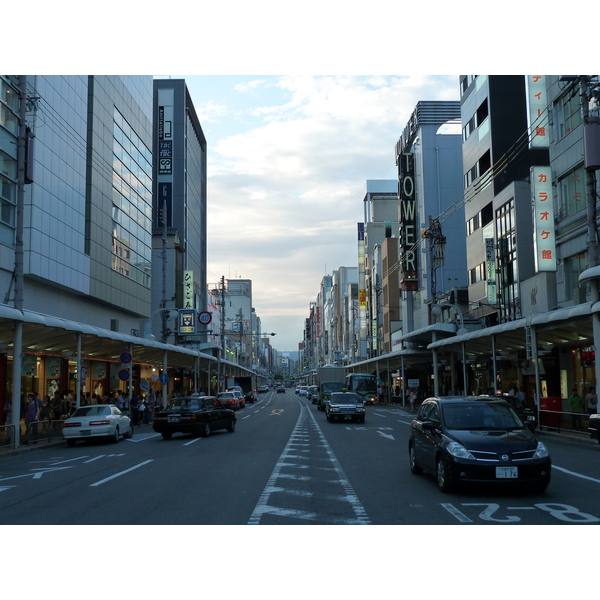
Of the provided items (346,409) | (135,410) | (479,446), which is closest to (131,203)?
(135,410)

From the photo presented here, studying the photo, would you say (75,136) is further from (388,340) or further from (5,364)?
(388,340)

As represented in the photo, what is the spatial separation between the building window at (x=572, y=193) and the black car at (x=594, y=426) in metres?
15.2

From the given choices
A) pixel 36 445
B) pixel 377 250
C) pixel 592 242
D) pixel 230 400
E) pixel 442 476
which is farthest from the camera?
pixel 377 250

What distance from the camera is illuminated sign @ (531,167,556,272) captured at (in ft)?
108

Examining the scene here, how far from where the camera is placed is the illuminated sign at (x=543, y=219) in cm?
3297

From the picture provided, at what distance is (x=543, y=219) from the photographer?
1313 inches

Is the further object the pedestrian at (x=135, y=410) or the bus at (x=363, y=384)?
the bus at (x=363, y=384)

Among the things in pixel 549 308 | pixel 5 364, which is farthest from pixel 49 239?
pixel 549 308

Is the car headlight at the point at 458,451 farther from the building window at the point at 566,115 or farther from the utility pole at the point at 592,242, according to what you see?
the building window at the point at 566,115

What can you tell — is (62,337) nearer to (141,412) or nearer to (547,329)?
(141,412)

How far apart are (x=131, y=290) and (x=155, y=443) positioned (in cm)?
2876

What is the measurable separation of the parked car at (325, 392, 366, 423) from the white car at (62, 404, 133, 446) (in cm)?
1321

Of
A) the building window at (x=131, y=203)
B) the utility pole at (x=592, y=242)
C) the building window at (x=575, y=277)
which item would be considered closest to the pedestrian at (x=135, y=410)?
the building window at (x=131, y=203)

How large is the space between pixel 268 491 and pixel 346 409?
23.2 m
